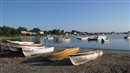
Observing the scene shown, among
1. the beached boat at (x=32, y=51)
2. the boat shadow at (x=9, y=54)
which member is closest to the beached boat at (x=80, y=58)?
the beached boat at (x=32, y=51)

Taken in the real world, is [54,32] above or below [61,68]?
below

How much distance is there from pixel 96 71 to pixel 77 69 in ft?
5.13

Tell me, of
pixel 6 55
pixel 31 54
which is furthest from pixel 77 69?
pixel 6 55

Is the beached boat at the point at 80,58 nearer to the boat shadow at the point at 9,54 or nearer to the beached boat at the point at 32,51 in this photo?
the beached boat at the point at 32,51

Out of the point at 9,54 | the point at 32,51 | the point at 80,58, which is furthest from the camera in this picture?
the point at 9,54

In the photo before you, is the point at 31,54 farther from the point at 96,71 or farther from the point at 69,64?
the point at 96,71

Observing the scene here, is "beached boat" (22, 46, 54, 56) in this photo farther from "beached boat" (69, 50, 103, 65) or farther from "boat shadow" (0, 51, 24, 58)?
"beached boat" (69, 50, 103, 65)

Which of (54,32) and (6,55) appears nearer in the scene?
(6,55)

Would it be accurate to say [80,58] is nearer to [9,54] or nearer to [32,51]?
[32,51]

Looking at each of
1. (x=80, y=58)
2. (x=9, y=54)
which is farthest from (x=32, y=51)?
(x=80, y=58)

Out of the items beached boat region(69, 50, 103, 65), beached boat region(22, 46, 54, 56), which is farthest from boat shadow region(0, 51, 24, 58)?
beached boat region(69, 50, 103, 65)

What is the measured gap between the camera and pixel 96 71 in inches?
589

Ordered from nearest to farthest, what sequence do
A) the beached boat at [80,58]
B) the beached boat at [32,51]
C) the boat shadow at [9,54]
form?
the beached boat at [80,58] → the beached boat at [32,51] → the boat shadow at [9,54]

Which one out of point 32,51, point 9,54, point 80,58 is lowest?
point 9,54
